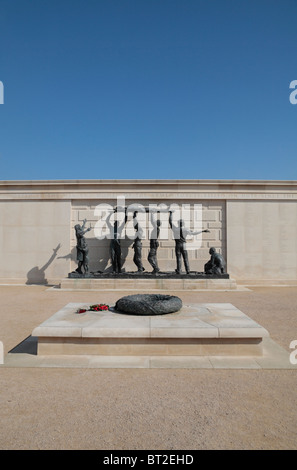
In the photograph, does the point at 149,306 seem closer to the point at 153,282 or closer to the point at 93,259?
the point at 153,282

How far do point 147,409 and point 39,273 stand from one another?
14243 mm

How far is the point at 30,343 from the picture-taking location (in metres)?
5.63

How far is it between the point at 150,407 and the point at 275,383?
1781 millimetres

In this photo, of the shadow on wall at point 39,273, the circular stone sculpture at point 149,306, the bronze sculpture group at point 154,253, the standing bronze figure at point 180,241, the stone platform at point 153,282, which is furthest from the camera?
the shadow on wall at point 39,273

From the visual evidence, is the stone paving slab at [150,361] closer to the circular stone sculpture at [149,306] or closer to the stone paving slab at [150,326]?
the stone paving slab at [150,326]

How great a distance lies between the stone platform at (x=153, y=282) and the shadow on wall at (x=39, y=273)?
11.2ft

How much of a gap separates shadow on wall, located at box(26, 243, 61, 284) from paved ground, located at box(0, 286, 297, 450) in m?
12.2

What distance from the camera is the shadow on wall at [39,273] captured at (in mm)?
16188

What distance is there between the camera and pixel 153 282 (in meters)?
13.2

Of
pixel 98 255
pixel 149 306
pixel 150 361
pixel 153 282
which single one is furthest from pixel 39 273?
pixel 150 361

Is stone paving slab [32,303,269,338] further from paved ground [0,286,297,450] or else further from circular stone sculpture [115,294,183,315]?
paved ground [0,286,297,450]

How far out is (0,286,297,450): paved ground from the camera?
2.72 metres

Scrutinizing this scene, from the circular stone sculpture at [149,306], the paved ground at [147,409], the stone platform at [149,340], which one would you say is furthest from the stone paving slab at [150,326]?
A: the paved ground at [147,409]
